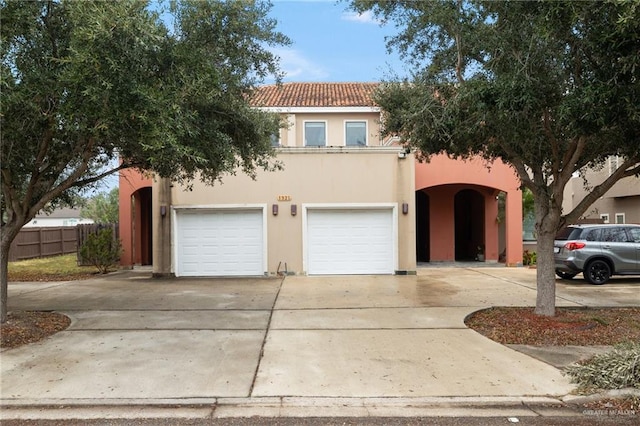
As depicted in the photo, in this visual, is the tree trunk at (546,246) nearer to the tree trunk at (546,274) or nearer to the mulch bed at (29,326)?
the tree trunk at (546,274)

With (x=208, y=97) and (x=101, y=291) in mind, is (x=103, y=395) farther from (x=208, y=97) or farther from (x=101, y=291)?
(x=101, y=291)

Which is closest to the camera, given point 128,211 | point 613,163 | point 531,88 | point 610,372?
point 610,372

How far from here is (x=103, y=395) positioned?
535cm

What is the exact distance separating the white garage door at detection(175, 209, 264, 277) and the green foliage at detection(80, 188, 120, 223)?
14.8 m

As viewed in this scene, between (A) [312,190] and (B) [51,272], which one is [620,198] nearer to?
(A) [312,190]

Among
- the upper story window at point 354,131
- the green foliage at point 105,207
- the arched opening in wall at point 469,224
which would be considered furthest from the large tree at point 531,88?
the green foliage at point 105,207

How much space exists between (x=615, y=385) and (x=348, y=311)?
518 centimetres

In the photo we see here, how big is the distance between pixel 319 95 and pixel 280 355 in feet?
52.0

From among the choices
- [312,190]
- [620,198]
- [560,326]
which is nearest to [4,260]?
[312,190]

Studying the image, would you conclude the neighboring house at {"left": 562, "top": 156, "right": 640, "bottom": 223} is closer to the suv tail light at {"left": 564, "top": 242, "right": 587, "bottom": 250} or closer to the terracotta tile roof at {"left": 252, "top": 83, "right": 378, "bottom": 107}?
the suv tail light at {"left": 564, "top": 242, "right": 587, "bottom": 250}

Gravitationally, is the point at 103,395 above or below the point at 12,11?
below

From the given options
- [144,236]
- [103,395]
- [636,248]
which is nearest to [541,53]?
[103,395]

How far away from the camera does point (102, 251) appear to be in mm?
16672

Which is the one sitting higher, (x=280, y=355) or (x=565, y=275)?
(x=565, y=275)
